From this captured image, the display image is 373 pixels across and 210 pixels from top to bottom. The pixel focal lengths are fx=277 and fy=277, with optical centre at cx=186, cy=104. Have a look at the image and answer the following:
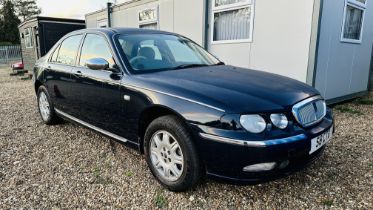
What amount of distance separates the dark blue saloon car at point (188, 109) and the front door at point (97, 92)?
0.01 meters

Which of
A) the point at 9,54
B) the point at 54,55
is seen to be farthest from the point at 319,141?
the point at 9,54

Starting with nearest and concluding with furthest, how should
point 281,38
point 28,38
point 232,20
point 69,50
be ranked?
point 69,50
point 281,38
point 232,20
point 28,38

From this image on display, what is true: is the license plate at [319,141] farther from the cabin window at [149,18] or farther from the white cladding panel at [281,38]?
the cabin window at [149,18]

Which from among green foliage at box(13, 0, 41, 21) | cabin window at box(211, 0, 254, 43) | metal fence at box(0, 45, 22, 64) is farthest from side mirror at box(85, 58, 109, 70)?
green foliage at box(13, 0, 41, 21)

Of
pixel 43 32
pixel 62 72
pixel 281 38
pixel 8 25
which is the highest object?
pixel 8 25

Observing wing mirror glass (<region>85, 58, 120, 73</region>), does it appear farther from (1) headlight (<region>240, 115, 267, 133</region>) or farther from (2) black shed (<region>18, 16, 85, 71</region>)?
(2) black shed (<region>18, 16, 85, 71</region>)

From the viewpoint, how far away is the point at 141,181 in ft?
9.23

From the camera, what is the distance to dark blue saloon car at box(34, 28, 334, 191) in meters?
2.10

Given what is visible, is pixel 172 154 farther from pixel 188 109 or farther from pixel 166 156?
pixel 188 109

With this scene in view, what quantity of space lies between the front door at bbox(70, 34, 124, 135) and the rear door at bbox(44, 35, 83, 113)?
19 centimetres

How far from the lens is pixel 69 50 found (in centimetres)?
402

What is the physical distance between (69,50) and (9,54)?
25611 mm

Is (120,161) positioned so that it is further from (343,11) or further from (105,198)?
(343,11)

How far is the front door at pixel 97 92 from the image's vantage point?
2.98m
